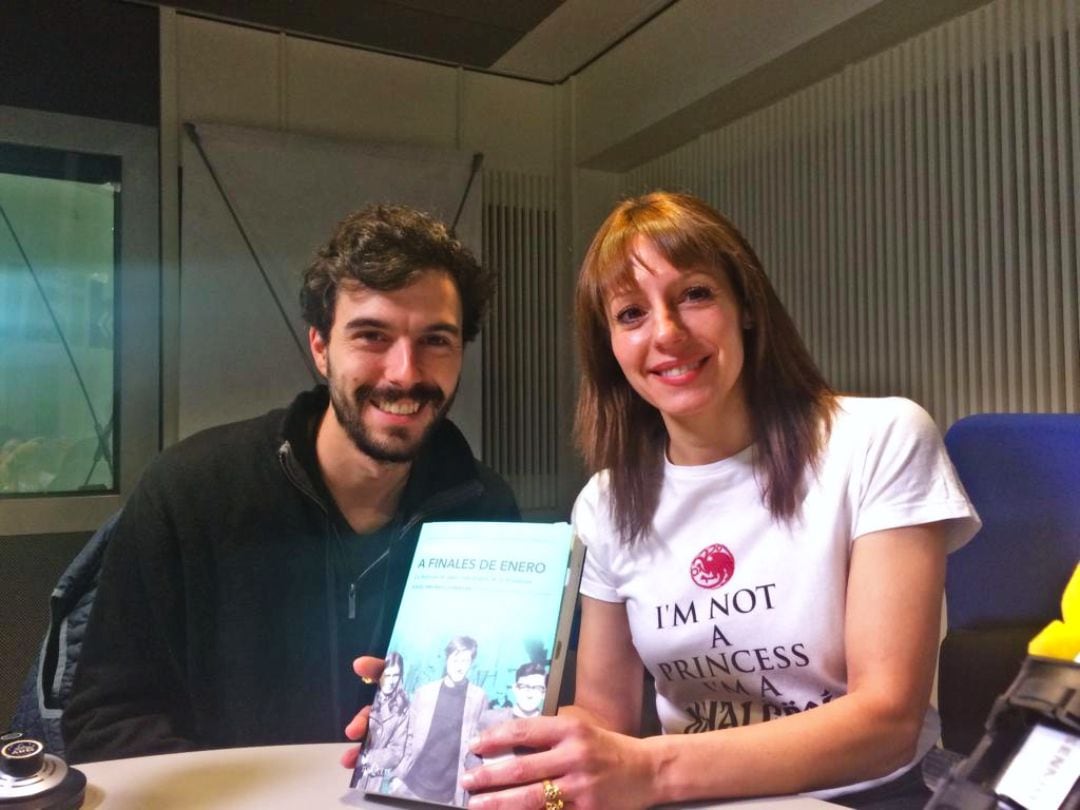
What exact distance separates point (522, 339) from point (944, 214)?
1708 millimetres

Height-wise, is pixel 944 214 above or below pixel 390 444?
above

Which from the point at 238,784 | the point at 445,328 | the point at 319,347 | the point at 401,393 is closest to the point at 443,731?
the point at 238,784

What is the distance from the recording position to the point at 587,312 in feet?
4.24

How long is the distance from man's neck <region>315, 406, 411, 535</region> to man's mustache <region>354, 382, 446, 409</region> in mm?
90

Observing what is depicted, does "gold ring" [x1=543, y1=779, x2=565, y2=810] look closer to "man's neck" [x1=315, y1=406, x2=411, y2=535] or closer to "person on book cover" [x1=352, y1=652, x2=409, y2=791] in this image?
Result: "person on book cover" [x1=352, y1=652, x2=409, y2=791]

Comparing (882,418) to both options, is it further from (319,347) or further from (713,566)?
(319,347)

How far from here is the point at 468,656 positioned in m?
0.83

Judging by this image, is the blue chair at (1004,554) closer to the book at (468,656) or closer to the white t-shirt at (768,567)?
the white t-shirt at (768,567)

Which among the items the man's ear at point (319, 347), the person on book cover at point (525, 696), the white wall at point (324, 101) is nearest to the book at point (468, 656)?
the person on book cover at point (525, 696)

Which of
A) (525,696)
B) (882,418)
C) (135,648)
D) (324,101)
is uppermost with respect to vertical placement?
(324,101)

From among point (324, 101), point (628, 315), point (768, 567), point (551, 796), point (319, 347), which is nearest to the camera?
point (551, 796)

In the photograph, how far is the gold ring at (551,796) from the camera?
2.57ft

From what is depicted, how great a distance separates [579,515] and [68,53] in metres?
2.50

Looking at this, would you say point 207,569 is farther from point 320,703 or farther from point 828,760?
point 828,760
